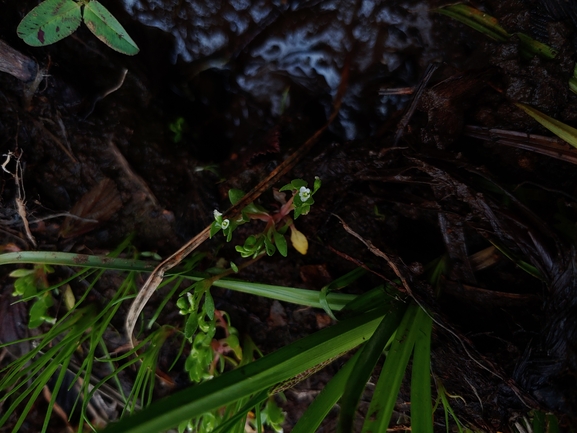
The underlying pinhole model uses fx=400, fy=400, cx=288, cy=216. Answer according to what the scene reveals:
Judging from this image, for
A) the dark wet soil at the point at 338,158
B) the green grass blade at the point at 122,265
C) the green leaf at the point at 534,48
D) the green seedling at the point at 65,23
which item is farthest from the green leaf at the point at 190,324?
the green leaf at the point at 534,48

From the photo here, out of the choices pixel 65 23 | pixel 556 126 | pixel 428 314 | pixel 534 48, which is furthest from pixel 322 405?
pixel 65 23

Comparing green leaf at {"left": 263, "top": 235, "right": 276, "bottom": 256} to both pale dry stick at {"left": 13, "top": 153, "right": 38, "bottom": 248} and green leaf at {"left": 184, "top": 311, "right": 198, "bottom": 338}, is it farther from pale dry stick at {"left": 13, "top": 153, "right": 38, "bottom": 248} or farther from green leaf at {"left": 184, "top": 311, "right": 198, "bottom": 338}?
pale dry stick at {"left": 13, "top": 153, "right": 38, "bottom": 248}

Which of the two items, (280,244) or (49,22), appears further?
(280,244)

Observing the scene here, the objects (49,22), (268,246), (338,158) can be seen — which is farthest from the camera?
(338,158)

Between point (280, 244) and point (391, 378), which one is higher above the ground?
point (280, 244)

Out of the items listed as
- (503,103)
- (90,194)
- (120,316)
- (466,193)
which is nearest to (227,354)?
(120,316)

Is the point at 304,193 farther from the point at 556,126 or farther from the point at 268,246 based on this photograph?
the point at 556,126

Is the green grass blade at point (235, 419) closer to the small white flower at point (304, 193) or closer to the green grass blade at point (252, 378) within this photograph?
the green grass blade at point (252, 378)

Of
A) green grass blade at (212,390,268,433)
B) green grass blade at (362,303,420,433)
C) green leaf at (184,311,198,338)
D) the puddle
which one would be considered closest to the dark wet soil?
the puddle
